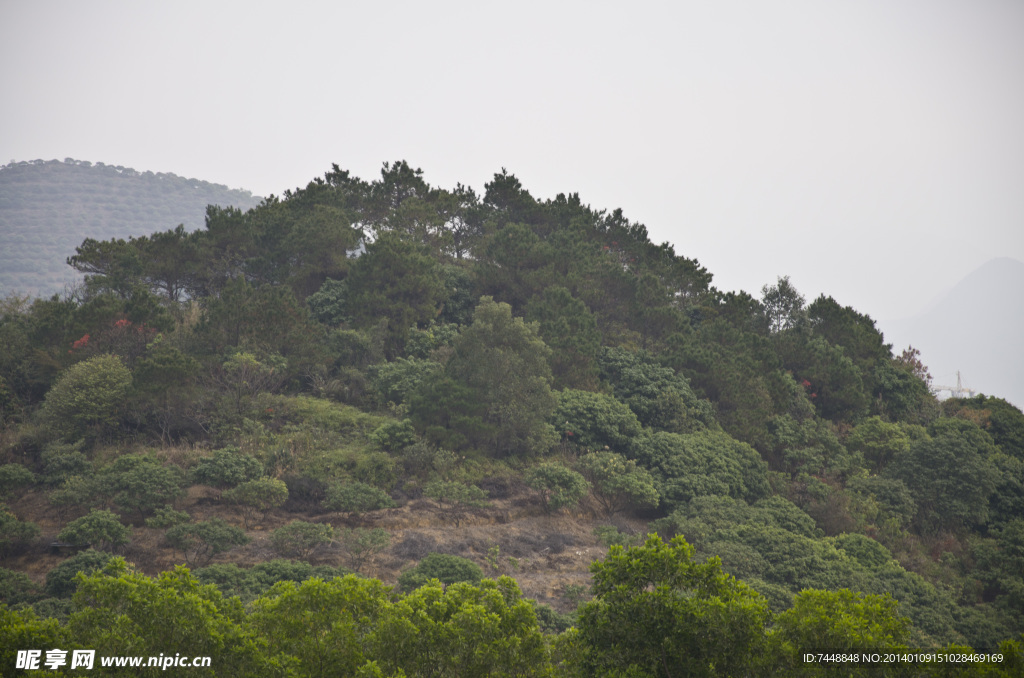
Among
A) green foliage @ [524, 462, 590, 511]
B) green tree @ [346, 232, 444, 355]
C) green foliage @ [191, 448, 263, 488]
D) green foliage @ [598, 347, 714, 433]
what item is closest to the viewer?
green foliage @ [191, 448, 263, 488]

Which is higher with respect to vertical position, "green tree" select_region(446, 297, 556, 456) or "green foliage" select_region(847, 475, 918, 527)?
"green tree" select_region(446, 297, 556, 456)

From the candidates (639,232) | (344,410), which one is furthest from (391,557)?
(639,232)

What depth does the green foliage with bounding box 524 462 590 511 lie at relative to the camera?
20750mm

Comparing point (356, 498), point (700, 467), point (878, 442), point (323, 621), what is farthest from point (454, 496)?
point (878, 442)

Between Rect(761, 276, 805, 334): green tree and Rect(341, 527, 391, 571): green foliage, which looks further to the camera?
Rect(761, 276, 805, 334): green tree

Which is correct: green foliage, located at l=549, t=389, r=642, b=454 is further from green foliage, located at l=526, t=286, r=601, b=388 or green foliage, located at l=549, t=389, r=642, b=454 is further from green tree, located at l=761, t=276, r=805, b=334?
green tree, located at l=761, t=276, r=805, b=334

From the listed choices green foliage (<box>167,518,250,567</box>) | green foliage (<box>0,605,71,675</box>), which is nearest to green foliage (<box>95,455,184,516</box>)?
green foliage (<box>167,518,250,567</box>)

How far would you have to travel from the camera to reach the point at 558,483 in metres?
20.9

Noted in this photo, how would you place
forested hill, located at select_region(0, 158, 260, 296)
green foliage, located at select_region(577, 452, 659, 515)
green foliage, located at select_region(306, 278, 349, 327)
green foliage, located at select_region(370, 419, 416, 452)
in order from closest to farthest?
green foliage, located at select_region(370, 419, 416, 452) < green foliage, located at select_region(577, 452, 659, 515) < green foliage, located at select_region(306, 278, 349, 327) < forested hill, located at select_region(0, 158, 260, 296)

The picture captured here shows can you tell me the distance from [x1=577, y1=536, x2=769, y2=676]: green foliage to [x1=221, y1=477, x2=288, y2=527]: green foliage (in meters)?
11.2

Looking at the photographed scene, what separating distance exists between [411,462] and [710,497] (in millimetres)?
9672

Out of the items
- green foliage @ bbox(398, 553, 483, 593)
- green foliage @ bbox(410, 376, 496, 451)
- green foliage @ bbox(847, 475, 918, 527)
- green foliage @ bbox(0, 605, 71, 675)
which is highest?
green foliage @ bbox(410, 376, 496, 451)

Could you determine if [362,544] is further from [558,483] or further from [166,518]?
[558,483]

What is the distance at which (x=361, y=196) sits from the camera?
37562 millimetres
